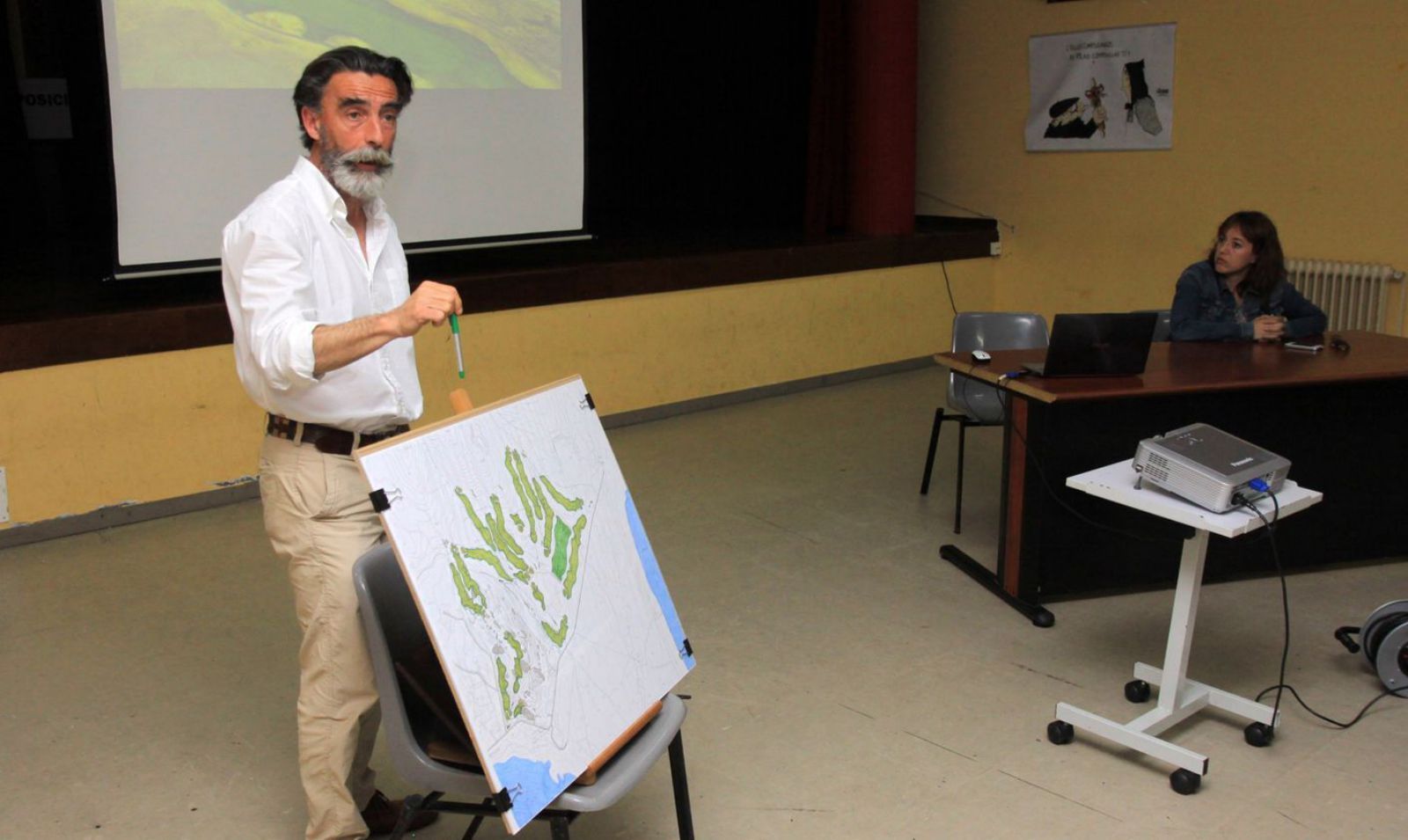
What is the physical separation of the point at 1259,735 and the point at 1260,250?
1.83 metres

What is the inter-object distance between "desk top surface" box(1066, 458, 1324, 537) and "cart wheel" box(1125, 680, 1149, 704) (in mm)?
552

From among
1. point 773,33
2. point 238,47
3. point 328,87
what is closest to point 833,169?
point 773,33

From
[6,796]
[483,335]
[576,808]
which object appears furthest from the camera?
[483,335]

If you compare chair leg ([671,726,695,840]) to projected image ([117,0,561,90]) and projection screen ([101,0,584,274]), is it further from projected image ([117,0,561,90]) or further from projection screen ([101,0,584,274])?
projected image ([117,0,561,90])

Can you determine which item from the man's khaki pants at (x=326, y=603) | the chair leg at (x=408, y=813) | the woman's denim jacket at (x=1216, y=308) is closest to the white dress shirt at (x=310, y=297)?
the man's khaki pants at (x=326, y=603)

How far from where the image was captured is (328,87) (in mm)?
1997

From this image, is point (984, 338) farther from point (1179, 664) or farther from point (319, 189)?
point (319, 189)

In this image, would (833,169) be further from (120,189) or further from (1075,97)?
(120,189)

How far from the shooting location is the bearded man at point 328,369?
1918 mm

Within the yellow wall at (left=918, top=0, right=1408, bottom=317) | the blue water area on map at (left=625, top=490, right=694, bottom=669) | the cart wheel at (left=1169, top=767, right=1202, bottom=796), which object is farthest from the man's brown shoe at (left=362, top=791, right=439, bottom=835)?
the yellow wall at (left=918, top=0, right=1408, bottom=317)

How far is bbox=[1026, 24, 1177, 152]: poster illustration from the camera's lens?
20.0 ft

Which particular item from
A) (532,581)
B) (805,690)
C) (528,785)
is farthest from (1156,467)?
(528,785)

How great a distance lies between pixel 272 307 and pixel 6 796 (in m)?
1.42

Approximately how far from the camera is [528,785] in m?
1.74
